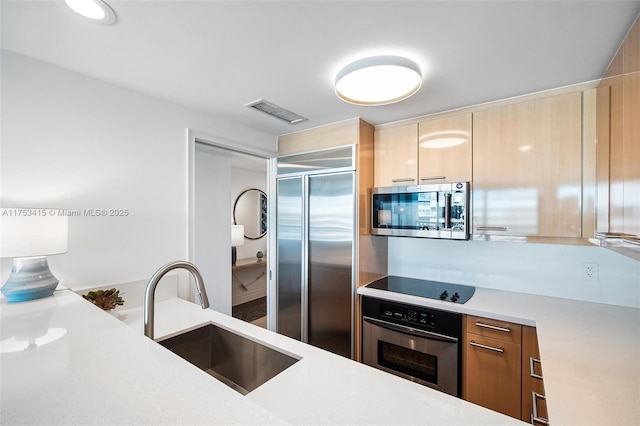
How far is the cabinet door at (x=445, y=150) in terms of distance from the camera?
2.09 metres

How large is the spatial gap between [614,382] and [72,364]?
1.71 metres

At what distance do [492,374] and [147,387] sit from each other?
1.91m

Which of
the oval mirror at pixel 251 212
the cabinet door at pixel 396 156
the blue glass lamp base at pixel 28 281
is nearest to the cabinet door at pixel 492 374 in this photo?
the cabinet door at pixel 396 156

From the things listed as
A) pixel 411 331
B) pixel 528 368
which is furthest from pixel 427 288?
pixel 528 368

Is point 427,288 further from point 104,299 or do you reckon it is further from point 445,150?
point 104,299

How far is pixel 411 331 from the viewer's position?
2.00 m

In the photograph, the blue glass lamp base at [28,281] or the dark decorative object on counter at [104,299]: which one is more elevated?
the blue glass lamp base at [28,281]

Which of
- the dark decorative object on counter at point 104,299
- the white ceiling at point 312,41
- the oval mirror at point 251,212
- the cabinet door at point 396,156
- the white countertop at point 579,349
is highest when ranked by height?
the white ceiling at point 312,41

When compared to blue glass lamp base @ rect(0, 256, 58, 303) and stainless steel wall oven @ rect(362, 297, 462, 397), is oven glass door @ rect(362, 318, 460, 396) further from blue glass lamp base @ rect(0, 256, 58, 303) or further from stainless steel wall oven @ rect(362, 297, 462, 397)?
blue glass lamp base @ rect(0, 256, 58, 303)

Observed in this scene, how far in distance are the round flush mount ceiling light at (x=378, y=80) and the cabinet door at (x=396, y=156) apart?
79cm

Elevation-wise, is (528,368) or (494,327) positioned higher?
(494,327)

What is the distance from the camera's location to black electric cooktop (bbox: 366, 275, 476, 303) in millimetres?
2016

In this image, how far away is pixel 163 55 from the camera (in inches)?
56.0

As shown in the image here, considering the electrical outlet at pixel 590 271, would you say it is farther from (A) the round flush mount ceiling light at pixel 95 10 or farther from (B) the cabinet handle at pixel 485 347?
(A) the round flush mount ceiling light at pixel 95 10
